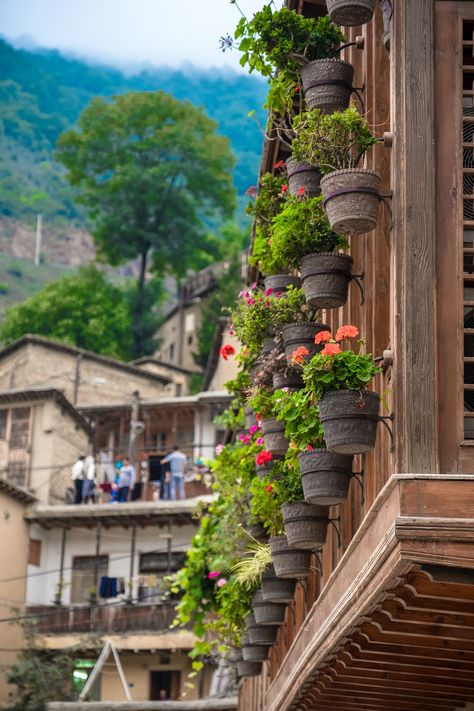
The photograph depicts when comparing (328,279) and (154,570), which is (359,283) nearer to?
(328,279)

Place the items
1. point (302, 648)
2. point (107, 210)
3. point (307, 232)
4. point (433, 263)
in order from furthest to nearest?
point (107, 210) < point (302, 648) < point (307, 232) < point (433, 263)

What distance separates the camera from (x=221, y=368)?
52.2m

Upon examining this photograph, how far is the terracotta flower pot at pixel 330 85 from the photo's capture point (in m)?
11.0

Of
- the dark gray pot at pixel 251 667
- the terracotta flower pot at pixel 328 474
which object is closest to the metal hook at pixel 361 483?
the terracotta flower pot at pixel 328 474

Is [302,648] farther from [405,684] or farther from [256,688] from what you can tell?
[256,688]

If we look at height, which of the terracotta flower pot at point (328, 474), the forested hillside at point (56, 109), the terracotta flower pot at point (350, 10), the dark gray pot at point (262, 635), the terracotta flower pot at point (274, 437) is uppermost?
the forested hillside at point (56, 109)

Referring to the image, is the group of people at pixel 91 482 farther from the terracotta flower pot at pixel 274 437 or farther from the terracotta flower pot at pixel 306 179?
the terracotta flower pot at pixel 306 179

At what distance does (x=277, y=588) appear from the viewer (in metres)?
14.9

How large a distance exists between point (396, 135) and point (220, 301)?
187ft

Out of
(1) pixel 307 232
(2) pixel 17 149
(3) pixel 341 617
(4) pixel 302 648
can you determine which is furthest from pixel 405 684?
(2) pixel 17 149

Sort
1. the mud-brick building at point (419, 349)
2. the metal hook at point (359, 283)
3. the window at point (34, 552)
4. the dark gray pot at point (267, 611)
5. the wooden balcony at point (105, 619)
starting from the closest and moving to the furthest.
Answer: the mud-brick building at point (419, 349) < the metal hook at point (359, 283) < the dark gray pot at point (267, 611) < the wooden balcony at point (105, 619) < the window at point (34, 552)

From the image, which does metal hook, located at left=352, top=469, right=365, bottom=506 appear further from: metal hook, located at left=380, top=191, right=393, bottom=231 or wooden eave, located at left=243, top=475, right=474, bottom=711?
metal hook, located at left=380, top=191, right=393, bottom=231

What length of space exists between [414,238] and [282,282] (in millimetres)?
4728

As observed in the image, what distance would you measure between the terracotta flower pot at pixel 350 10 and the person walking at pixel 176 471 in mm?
32625
